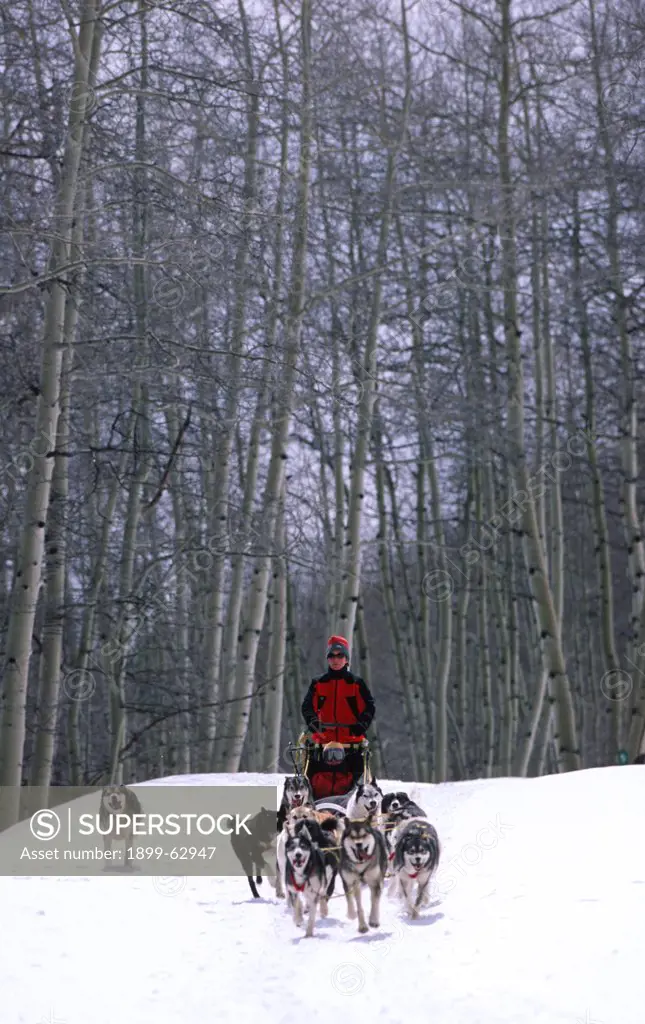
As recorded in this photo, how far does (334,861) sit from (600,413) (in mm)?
14412

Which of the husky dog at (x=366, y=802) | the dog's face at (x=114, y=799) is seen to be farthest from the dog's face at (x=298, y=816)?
the dog's face at (x=114, y=799)

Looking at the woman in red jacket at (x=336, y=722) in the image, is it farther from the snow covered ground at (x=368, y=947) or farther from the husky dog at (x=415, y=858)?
the husky dog at (x=415, y=858)

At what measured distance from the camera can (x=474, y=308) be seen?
17.7 m

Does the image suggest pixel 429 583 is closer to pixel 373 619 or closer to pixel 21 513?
pixel 21 513

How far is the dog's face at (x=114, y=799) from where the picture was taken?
7922mm

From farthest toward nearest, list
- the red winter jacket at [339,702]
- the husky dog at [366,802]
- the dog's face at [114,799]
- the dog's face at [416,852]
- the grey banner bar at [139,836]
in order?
the dog's face at [114,799] → the red winter jacket at [339,702] → the grey banner bar at [139,836] → the husky dog at [366,802] → the dog's face at [416,852]

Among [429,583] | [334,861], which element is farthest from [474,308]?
[334,861]

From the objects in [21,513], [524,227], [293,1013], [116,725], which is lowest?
→ [293,1013]

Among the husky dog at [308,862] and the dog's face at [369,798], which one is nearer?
the husky dog at [308,862]

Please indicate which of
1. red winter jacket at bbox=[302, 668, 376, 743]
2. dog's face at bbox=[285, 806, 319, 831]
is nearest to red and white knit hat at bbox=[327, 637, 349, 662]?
red winter jacket at bbox=[302, 668, 376, 743]

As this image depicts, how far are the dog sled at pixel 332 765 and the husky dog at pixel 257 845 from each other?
0.36 m

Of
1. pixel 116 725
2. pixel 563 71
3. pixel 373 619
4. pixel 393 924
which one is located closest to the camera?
pixel 393 924

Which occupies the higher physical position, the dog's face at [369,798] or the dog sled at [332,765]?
the dog sled at [332,765]

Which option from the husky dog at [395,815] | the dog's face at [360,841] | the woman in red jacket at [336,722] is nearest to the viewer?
the dog's face at [360,841]
